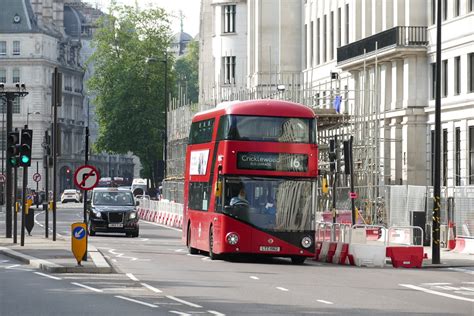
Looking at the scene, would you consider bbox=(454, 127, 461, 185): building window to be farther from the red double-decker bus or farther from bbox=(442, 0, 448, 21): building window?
the red double-decker bus

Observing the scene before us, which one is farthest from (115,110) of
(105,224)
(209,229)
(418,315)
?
(418,315)

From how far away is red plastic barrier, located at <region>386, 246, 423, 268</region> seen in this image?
3928cm

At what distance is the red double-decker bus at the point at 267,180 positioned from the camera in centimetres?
3809

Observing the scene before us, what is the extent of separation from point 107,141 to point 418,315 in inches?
4273

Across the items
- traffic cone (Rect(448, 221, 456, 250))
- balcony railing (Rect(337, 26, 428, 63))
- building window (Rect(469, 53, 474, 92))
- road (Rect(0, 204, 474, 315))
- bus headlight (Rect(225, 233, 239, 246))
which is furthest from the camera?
balcony railing (Rect(337, 26, 428, 63))

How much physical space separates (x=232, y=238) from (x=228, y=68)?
57966mm

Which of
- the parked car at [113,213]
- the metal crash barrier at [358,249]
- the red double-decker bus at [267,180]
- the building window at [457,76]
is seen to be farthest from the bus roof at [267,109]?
the building window at [457,76]

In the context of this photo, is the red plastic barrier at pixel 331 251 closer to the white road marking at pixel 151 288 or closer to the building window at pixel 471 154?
the white road marking at pixel 151 288

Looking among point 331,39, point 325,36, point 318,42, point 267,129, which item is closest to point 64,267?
point 267,129

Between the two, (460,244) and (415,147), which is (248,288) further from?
(415,147)

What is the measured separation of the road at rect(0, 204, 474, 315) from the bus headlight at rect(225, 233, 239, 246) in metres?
0.56

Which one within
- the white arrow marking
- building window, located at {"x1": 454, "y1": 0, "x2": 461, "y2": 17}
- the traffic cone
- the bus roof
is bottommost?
the traffic cone

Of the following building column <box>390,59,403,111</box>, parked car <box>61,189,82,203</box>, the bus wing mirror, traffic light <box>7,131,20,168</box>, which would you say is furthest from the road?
parked car <box>61,189,82,203</box>

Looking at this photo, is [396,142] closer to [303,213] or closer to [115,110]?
[303,213]
